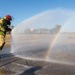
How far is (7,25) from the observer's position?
1102 cm

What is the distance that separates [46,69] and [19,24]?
23.0 ft

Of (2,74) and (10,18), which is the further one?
(10,18)

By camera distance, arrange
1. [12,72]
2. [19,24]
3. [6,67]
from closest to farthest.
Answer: [12,72] → [6,67] → [19,24]

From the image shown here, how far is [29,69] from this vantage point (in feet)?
31.6

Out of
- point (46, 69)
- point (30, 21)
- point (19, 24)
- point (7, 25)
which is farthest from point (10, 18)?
point (30, 21)

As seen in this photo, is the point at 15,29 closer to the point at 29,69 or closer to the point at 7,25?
the point at 7,25

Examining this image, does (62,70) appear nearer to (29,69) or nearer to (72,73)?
(72,73)

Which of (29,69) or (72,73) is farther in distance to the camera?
(29,69)

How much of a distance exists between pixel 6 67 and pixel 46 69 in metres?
1.98

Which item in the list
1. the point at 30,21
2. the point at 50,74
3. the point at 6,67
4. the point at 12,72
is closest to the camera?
the point at 50,74

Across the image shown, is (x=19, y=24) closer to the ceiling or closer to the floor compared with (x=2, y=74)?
closer to the ceiling

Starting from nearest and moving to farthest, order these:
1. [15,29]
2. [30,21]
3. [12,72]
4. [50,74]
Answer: [50,74] < [12,72] < [15,29] < [30,21]

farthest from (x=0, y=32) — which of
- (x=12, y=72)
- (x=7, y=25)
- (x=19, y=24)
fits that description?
(x=19, y=24)

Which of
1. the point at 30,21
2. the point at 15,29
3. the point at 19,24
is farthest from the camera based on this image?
the point at 30,21
